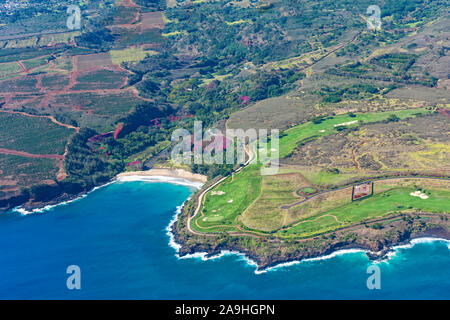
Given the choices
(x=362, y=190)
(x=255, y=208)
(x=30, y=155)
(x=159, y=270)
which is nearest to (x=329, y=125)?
(x=362, y=190)

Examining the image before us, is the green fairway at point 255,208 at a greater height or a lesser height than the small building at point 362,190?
lesser

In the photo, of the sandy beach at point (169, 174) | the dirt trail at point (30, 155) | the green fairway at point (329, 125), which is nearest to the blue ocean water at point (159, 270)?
the sandy beach at point (169, 174)

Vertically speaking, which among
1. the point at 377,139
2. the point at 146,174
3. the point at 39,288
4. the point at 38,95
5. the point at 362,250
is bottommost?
the point at 39,288

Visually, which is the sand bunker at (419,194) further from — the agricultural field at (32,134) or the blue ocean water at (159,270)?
the agricultural field at (32,134)

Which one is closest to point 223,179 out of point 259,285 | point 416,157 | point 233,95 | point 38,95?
point 259,285

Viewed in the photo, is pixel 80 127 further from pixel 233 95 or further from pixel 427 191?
pixel 427 191

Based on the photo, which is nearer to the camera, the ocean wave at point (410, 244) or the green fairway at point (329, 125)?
the ocean wave at point (410, 244)

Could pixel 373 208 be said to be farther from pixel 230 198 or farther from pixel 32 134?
pixel 32 134
